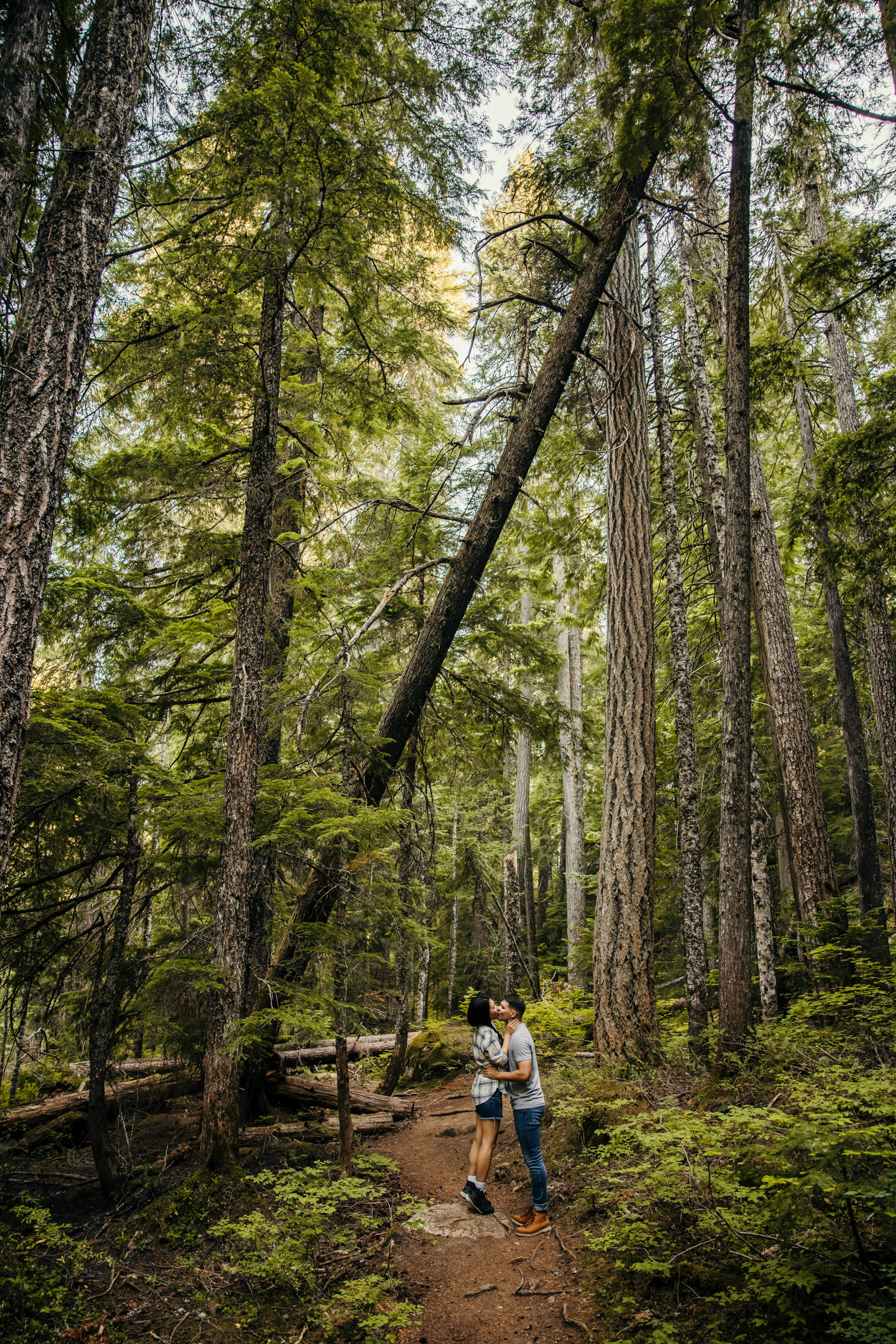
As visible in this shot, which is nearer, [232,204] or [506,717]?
[232,204]

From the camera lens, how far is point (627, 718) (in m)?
7.48

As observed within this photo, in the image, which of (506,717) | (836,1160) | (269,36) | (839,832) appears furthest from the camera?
(839,832)

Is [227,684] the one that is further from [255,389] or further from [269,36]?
[269,36]

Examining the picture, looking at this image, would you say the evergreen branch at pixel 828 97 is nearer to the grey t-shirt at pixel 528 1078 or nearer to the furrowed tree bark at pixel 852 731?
the furrowed tree bark at pixel 852 731

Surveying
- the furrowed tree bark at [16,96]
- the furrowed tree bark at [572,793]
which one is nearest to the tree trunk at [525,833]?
the furrowed tree bark at [572,793]

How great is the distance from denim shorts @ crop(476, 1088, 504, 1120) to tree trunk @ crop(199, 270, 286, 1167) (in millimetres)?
2155

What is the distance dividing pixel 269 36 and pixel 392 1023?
19.7m

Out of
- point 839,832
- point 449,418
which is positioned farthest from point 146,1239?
point 839,832

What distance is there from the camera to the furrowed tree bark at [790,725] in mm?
9594

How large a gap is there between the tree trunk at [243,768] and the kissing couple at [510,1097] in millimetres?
2079

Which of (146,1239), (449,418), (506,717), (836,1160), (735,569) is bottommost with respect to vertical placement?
(146,1239)

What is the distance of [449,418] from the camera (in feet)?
51.1

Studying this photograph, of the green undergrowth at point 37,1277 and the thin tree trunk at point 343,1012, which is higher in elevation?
the thin tree trunk at point 343,1012

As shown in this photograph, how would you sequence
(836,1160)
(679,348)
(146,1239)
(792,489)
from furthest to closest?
(792,489) < (679,348) < (146,1239) < (836,1160)
